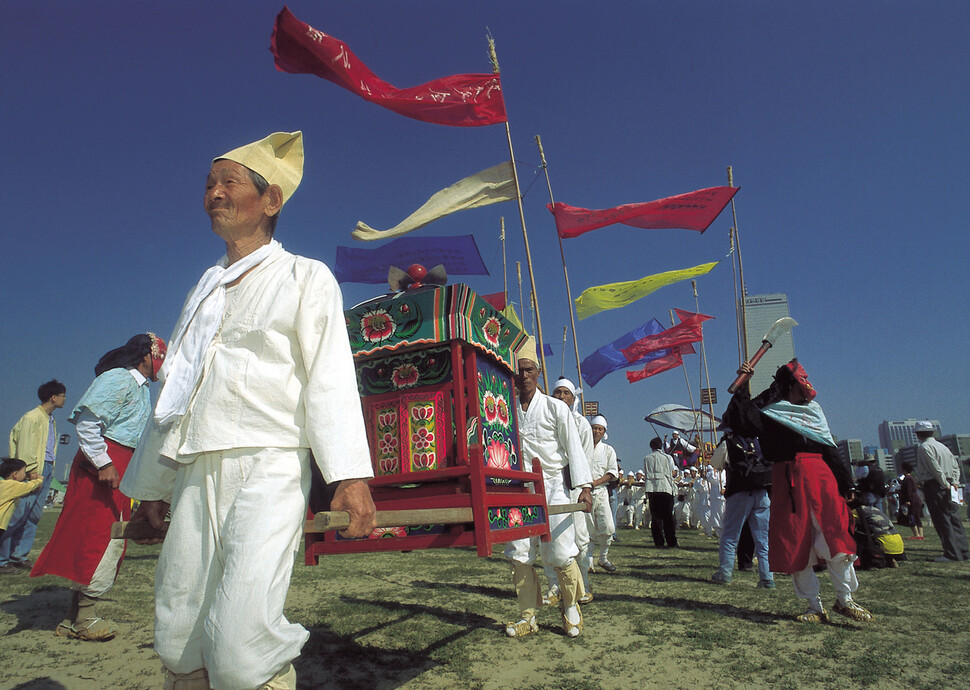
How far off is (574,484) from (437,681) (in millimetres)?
1893

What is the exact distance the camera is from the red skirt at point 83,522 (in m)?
Result: 3.97

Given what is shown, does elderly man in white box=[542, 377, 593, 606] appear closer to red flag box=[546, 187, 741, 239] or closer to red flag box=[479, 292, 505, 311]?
red flag box=[546, 187, 741, 239]

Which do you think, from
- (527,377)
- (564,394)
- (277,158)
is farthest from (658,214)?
(277,158)

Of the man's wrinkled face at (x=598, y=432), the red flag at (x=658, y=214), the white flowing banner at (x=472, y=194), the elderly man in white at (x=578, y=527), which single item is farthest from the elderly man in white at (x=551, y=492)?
the red flag at (x=658, y=214)

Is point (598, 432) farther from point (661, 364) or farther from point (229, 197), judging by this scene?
point (229, 197)

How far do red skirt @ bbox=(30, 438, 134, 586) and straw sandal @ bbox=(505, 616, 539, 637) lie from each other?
9.16 feet

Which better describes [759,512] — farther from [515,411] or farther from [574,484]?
[515,411]

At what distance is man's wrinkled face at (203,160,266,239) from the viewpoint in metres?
2.14

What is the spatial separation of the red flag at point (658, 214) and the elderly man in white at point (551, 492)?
4.72 meters

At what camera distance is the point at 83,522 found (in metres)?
4.10

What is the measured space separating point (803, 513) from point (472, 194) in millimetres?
5109

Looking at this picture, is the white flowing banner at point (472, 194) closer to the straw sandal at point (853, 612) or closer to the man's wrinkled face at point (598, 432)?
the man's wrinkled face at point (598, 432)

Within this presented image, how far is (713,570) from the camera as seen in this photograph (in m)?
7.66

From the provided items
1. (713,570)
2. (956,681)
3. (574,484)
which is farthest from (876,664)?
(713,570)
